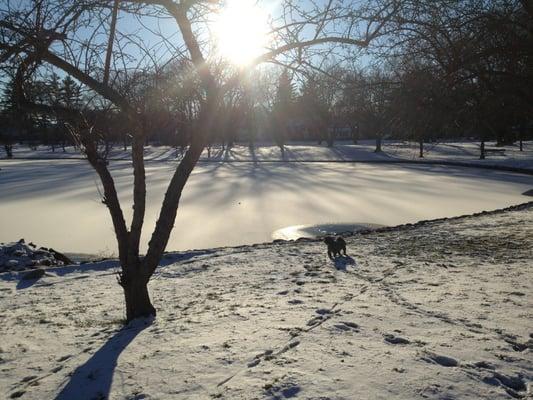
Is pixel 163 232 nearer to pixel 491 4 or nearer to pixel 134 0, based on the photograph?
pixel 134 0

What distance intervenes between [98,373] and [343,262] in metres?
4.25

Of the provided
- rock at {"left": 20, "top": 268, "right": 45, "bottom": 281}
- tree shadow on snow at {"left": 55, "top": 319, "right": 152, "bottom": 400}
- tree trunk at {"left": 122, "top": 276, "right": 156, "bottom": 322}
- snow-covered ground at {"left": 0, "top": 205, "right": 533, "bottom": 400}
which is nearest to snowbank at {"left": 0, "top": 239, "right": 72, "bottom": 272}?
snow-covered ground at {"left": 0, "top": 205, "right": 533, "bottom": 400}

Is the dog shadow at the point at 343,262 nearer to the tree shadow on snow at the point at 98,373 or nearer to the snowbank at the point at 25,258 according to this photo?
the tree shadow on snow at the point at 98,373

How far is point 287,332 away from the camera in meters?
3.98

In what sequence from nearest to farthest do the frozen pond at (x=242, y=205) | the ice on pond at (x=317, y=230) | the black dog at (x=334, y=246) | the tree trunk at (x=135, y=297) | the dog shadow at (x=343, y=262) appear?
the tree trunk at (x=135, y=297), the dog shadow at (x=343, y=262), the black dog at (x=334, y=246), the ice on pond at (x=317, y=230), the frozen pond at (x=242, y=205)

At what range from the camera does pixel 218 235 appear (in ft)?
36.4

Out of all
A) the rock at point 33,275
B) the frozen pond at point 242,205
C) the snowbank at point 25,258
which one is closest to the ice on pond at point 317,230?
the frozen pond at point 242,205

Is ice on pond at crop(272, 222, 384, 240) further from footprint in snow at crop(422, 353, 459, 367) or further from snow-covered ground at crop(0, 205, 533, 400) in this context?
footprint in snow at crop(422, 353, 459, 367)

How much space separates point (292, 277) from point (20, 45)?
158 inches

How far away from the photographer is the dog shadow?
6.64 m

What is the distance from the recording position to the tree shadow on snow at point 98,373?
3145 millimetres

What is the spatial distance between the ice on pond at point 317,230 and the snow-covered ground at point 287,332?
3714 mm

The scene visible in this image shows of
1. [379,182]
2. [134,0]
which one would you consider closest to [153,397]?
[134,0]

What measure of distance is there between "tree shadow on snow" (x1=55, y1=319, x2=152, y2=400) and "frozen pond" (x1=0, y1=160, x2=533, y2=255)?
597 centimetres
